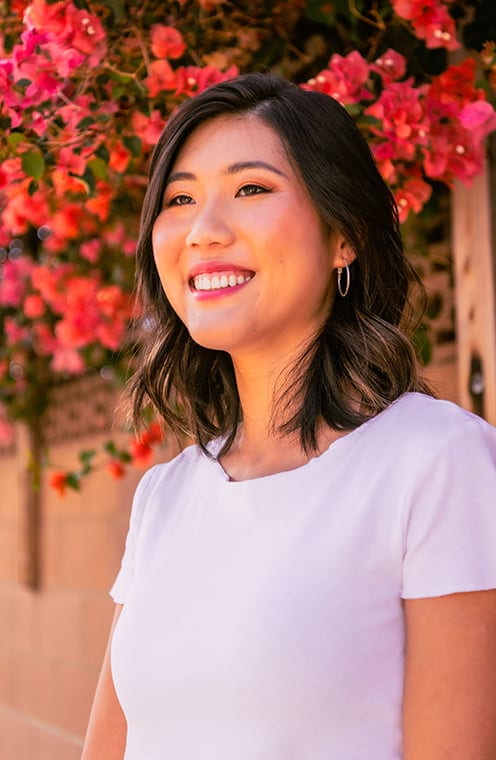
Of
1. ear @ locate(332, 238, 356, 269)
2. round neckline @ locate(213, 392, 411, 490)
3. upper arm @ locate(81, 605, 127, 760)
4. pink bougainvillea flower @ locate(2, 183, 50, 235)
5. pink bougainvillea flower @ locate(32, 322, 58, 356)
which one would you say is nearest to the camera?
round neckline @ locate(213, 392, 411, 490)

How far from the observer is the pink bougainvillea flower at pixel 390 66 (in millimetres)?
2207

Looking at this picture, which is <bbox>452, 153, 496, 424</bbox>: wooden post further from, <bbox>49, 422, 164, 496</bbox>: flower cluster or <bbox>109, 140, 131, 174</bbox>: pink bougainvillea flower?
<bbox>49, 422, 164, 496</bbox>: flower cluster

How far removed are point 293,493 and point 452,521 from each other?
0.24m

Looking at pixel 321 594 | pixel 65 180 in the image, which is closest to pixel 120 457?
pixel 65 180

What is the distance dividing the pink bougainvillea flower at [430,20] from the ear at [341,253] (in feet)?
2.35

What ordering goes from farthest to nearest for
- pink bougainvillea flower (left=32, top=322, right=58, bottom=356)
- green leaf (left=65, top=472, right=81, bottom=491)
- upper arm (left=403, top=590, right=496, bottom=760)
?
pink bougainvillea flower (left=32, top=322, right=58, bottom=356) < green leaf (left=65, top=472, right=81, bottom=491) < upper arm (left=403, top=590, right=496, bottom=760)

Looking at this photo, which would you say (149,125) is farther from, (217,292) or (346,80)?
(217,292)

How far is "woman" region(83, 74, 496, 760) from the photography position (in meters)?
1.34

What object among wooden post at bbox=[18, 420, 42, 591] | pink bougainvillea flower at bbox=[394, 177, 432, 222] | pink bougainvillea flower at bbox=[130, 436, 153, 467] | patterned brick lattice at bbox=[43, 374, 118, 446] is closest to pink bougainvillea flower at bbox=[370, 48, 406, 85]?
pink bougainvillea flower at bbox=[394, 177, 432, 222]

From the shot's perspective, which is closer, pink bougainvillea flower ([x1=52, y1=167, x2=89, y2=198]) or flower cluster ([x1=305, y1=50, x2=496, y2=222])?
flower cluster ([x1=305, y1=50, x2=496, y2=222])

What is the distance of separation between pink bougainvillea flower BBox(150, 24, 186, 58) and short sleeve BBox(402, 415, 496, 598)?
4.00 feet

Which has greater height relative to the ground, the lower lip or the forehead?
the forehead

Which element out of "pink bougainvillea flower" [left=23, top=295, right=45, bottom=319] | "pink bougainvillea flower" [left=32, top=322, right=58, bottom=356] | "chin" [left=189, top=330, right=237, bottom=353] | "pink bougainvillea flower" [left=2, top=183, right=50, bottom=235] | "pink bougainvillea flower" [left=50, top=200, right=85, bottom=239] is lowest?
"pink bougainvillea flower" [left=32, top=322, right=58, bottom=356]

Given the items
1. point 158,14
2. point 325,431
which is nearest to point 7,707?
point 158,14
